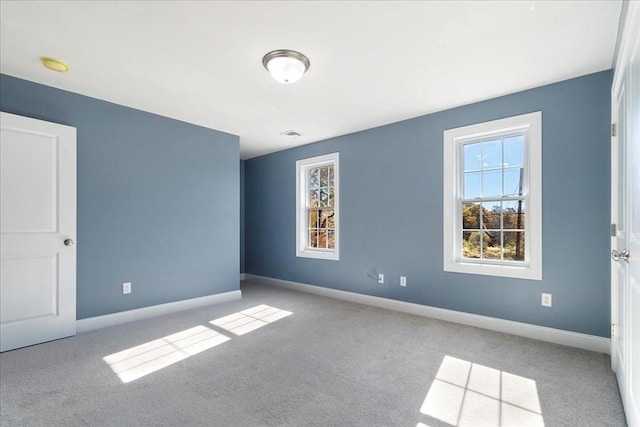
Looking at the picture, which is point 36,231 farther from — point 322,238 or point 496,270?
point 496,270

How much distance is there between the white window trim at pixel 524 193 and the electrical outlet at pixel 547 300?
0.16 metres

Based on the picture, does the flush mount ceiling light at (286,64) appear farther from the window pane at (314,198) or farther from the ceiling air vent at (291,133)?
the window pane at (314,198)

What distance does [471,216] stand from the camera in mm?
3594

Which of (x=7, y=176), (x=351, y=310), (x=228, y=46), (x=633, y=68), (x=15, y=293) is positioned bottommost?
(x=351, y=310)

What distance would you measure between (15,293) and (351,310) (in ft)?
10.9

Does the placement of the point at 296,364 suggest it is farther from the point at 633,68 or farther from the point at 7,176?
the point at 7,176

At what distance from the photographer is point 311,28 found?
2154mm

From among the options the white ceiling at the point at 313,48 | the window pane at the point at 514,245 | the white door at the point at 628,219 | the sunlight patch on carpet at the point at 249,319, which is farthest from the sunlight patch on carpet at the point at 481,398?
the white ceiling at the point at 313,48

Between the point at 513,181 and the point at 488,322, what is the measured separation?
1467 mm

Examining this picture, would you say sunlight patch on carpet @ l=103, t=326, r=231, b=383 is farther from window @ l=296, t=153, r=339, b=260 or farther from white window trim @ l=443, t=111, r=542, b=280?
white window trim @ l=443, t=111, r=542, b=280

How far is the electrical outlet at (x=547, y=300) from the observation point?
2.96 metres

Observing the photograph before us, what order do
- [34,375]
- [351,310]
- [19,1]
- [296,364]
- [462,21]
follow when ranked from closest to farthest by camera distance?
[19,1], [462,21], [34,375], [296,364], [351,310]

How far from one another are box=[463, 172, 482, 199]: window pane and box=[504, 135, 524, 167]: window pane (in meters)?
0.31

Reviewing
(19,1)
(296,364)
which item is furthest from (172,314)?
(19,1)
